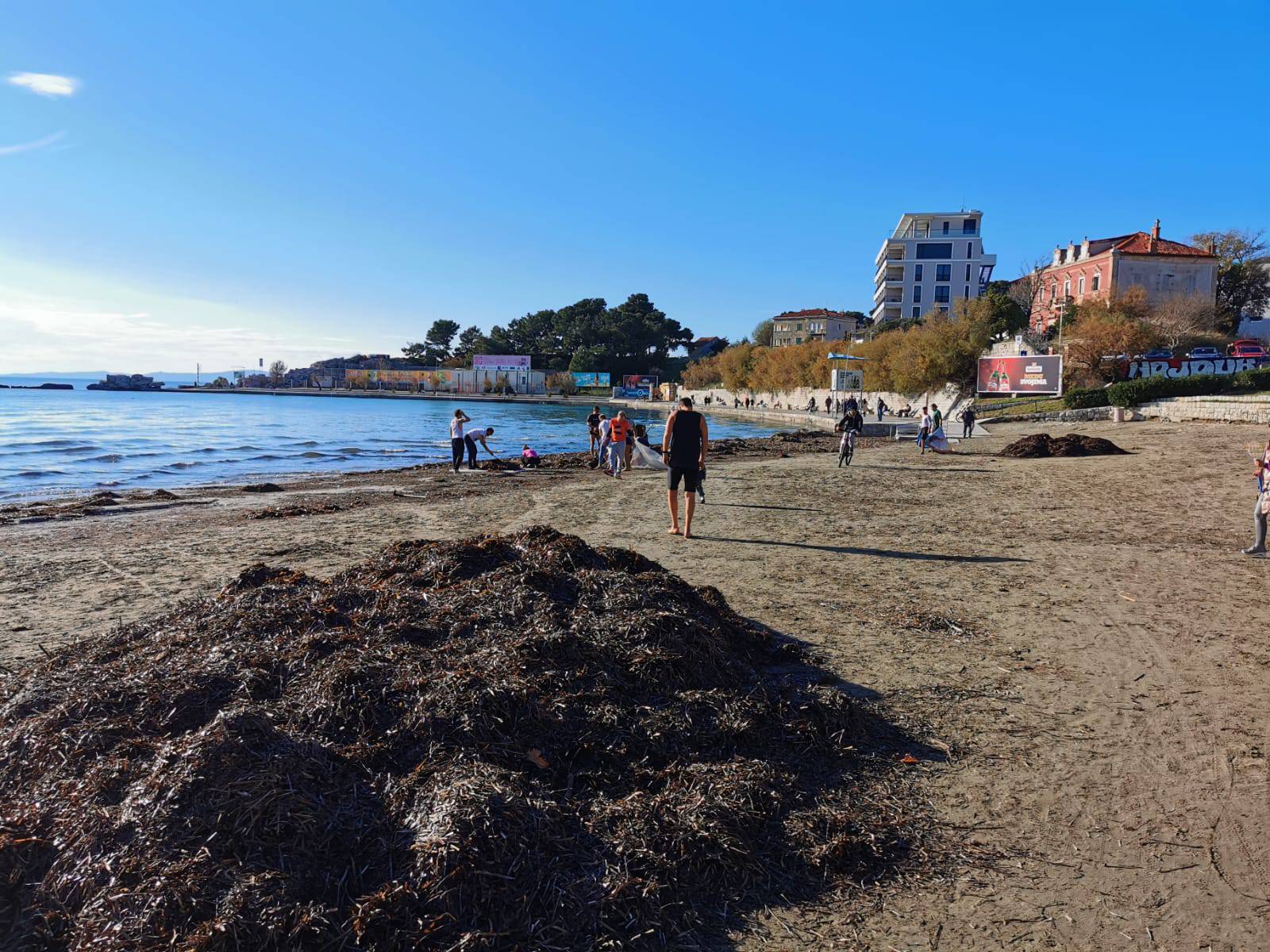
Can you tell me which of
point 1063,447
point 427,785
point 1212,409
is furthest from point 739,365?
point 427,785

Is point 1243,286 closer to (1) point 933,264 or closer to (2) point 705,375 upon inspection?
(1) point 933,264

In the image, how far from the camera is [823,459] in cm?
2409

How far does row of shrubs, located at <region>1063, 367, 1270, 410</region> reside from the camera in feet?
103

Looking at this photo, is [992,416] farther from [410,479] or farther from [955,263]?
[955,263]

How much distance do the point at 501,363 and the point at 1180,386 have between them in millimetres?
121459

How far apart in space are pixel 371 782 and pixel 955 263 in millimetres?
102387

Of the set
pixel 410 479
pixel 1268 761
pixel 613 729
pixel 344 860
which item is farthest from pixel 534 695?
pixel 410 479

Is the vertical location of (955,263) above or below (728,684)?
above

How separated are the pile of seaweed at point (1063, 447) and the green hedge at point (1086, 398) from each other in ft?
48.2

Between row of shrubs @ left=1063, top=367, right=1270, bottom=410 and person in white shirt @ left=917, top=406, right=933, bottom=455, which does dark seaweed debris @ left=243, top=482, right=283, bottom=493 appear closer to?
person in white shirt @ left=917, top=406, right=933, bottom=455

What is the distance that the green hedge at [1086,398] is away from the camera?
34.9 m

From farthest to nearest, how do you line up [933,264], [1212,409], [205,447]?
1. [933,264]
2. [205,447]
3. [1212,409]

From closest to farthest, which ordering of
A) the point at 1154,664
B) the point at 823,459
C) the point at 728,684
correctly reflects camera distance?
the point at 728,684, the point at 1154,664, the point at 823,459

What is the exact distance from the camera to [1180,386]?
107 ft
